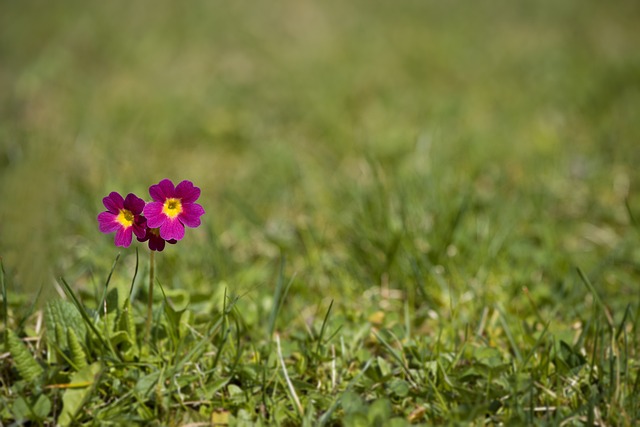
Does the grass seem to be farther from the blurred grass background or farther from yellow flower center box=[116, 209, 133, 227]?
yellow flower center box=[116, 209, 133, 227]

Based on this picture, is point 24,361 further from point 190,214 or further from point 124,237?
point 190,214

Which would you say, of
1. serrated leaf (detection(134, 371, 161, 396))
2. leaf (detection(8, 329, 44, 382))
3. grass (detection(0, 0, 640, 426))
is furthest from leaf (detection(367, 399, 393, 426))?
leaf (detection(8, 329, 44, 382))

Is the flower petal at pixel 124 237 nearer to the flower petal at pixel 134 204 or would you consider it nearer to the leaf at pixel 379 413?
the flower petal at pixel 134 204

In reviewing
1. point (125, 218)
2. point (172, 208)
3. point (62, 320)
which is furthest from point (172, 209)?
point (62, 320)

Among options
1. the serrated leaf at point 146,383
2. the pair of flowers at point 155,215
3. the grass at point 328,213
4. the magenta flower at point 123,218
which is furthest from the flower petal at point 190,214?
the serrated leaf at point 146,383

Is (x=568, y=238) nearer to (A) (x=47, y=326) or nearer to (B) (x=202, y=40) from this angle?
(A) (x=47, y=326)
